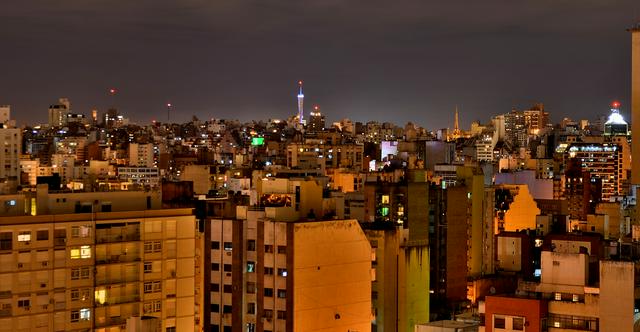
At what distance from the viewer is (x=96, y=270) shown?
60.4 ft

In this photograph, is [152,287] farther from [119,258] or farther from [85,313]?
[85,313]

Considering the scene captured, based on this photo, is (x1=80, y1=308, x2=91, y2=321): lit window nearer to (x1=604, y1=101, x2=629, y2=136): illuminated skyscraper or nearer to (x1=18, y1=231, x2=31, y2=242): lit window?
(x1=18, y1=231, x2=31, y2=242): lit window

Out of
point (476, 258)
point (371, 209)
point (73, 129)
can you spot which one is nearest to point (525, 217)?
point (476, 258)

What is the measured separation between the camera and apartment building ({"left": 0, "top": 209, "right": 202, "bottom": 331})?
17.5m

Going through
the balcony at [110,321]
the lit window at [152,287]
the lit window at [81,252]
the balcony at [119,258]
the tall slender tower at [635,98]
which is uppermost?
the tall slender tower at [635,98]

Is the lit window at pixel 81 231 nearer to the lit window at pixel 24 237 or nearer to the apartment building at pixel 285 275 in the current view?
the lit window at pixel 24 237

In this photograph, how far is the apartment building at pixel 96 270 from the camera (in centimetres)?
1755

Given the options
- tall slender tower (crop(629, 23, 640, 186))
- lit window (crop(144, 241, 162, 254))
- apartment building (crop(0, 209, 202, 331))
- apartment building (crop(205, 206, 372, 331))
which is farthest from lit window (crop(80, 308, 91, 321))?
tall slender tower (crop(629, 23, 640, 186))

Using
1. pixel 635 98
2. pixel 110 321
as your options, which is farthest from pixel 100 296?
pixel 635 98

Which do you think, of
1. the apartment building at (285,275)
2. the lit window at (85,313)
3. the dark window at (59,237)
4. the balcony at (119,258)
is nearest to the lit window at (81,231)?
the dark window at (59,237)

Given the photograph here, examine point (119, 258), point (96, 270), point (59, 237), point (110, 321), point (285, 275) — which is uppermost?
point (59, 237)

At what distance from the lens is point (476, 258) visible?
144ft

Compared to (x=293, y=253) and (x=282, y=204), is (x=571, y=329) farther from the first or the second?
(x=282, y=204)

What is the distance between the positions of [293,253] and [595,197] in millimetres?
44917
